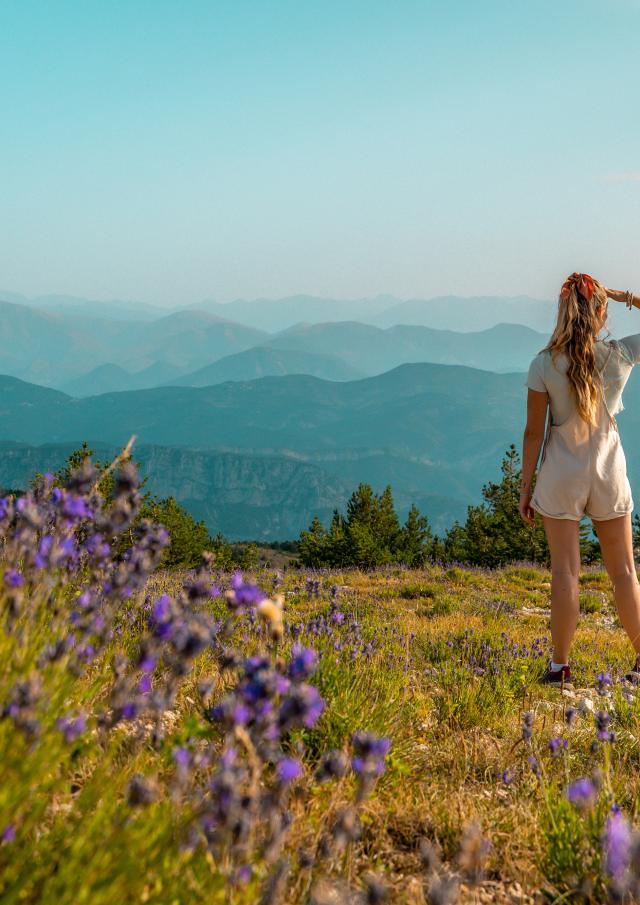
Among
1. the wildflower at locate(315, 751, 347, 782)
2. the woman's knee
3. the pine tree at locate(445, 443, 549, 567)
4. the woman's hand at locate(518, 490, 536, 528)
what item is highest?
the woman's hand at locate(518, 490, 536, 528)

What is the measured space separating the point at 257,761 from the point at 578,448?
358cm

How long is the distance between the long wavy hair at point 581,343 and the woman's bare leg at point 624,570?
0.77m

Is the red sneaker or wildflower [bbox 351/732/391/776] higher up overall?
wildflower [bbox 351/732/391/776]

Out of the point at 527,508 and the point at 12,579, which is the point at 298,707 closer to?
the point at 12,579

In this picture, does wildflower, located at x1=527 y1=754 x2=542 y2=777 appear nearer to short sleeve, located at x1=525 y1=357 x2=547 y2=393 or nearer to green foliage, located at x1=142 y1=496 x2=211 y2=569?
short sleeve, located at x1=525 y1=357 x2=547 y2=393

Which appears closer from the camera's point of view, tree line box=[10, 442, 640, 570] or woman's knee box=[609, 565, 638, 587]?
woman's knee box=[609, 565, 638, 587]

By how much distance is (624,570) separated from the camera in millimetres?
4637

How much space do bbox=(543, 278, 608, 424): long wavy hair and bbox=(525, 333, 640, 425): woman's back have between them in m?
0.04

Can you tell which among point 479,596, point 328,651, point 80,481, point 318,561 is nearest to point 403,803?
point 328,651

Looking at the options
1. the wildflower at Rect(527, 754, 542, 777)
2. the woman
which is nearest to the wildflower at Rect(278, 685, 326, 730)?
the wildflower at Rect(527, 754, 542, 777)

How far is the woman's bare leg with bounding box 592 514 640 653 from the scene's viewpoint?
4617 mm

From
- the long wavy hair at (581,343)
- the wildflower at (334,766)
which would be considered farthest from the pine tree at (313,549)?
the wildflower at (334,766)

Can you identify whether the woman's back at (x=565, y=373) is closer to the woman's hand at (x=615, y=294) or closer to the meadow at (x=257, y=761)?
the woman's hand at (x=615, y=294)

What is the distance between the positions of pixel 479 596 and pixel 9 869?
29.9ft
